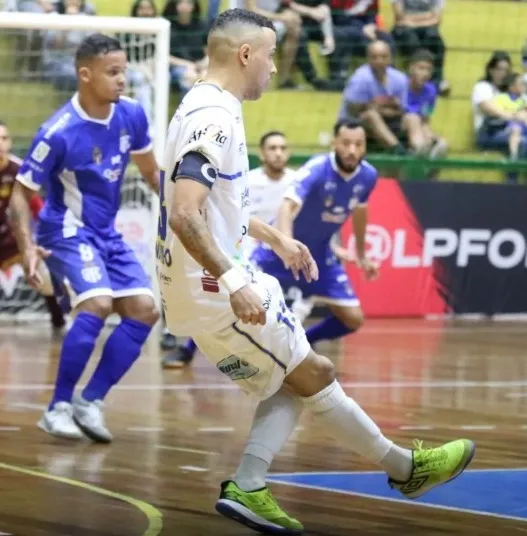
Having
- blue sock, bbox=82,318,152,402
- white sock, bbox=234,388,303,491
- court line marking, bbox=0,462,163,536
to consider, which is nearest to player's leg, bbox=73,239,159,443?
blue sock, bbox=82,318,152,402

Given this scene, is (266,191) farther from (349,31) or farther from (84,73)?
(84,73)

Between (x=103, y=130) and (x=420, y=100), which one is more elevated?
(x=103, y=130)

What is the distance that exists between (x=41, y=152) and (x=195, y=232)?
10.2ft

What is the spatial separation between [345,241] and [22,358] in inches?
191

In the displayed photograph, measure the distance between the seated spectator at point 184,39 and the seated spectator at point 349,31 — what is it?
6.53ft

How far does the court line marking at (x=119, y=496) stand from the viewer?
201 inches

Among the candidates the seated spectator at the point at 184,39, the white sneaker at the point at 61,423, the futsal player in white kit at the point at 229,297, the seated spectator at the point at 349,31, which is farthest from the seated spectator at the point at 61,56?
the futsal player in white kit at the point at 229,297

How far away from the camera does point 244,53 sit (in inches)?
199

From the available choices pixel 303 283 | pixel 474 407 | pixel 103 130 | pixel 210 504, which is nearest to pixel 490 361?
pixel 303 283

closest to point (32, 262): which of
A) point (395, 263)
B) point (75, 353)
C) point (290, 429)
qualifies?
point (75, 353)

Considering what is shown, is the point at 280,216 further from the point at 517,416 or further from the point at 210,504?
the point at 210,504

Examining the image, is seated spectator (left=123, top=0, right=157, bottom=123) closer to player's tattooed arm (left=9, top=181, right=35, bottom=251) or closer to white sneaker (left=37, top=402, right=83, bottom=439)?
player's tattooed arm (left=9, top=181, right=35, bottom=251)

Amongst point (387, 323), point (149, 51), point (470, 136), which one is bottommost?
point (387, 323)

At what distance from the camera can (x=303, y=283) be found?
1085 centimetres
